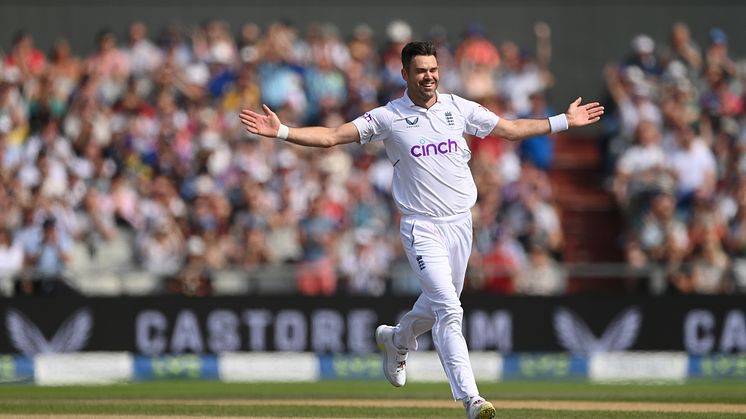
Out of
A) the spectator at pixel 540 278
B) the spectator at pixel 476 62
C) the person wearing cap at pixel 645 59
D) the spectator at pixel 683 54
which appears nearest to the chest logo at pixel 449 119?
the spectator at pixel 540 278

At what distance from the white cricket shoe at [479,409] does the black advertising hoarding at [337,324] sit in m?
6.56

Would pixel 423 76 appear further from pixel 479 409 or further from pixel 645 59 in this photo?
pixel 645 59

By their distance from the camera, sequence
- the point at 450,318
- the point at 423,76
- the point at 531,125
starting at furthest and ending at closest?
1. the point at 531,125
2. the point at 423,76
3. the point at 450,318

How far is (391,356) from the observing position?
9.74 meters

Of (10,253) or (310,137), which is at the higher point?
(310,137)

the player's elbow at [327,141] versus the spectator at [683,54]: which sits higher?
the spectator at [683,54]

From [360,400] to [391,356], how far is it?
199 centimetres

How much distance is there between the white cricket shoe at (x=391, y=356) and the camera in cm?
966

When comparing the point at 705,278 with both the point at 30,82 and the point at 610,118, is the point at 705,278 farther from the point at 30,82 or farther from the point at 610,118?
the point at 30,82

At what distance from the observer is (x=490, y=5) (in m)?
20.3

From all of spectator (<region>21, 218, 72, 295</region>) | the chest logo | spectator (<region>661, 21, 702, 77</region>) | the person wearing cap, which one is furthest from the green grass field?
spectator (<region>661, 21, 702, 77</region>)

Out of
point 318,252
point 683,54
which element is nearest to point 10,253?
point 318,252

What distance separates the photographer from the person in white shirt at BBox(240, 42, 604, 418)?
8641 mm

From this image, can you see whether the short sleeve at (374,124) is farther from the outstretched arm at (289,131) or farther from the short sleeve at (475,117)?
the short sleeve at (475,117)
